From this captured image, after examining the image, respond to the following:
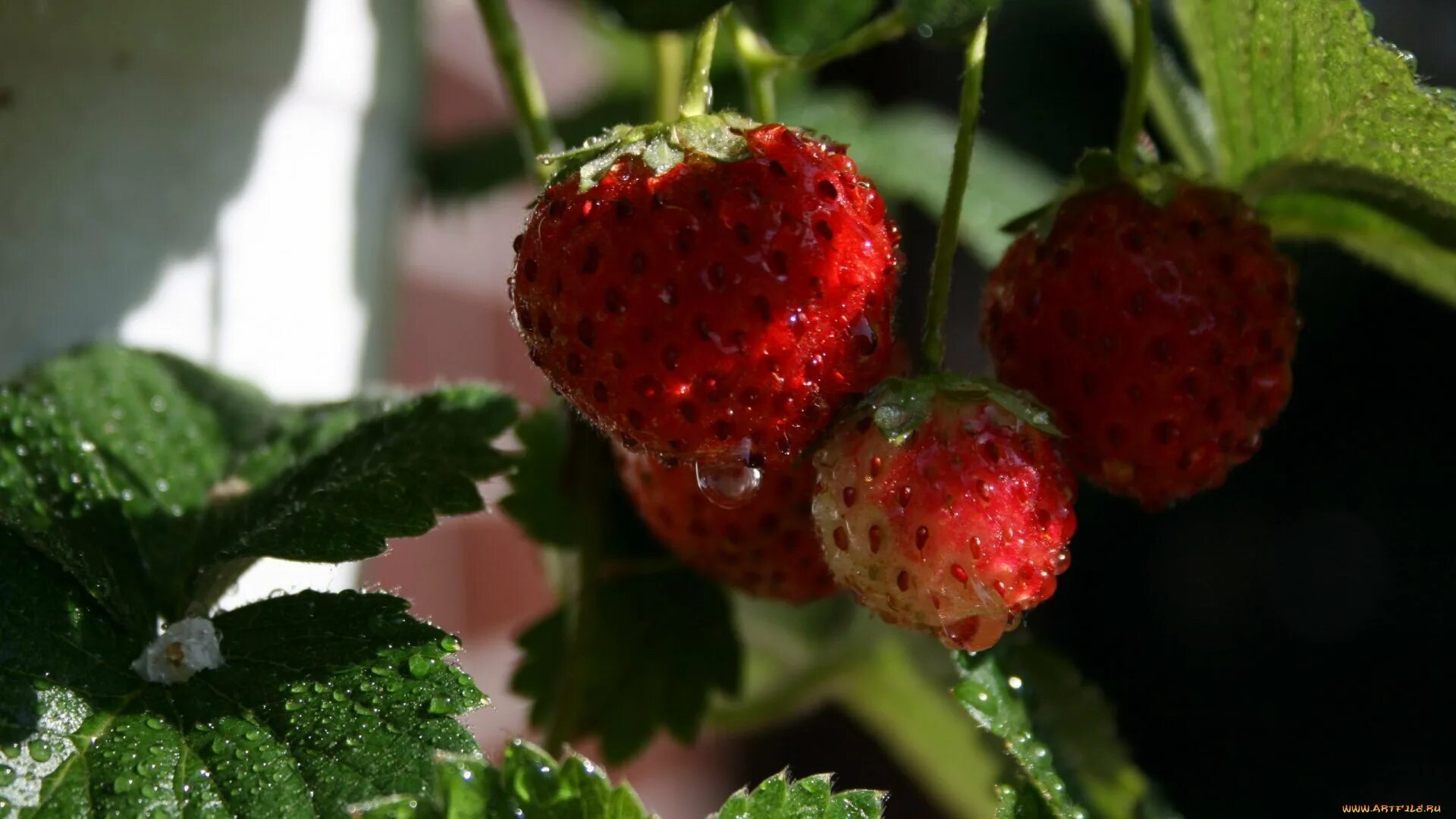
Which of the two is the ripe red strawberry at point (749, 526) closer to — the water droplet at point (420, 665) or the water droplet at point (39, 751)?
the water droplet at point (420, 665)

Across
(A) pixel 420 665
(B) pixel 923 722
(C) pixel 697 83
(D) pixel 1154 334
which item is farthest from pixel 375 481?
(B) pixel 923 722

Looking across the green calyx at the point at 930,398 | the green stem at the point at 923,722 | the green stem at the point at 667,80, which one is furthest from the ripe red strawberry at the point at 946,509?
the green stem at the point at 923,722

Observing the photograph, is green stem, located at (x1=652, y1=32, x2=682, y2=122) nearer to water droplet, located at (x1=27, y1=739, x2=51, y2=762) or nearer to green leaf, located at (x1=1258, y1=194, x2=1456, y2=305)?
green leaf, located at (x1=1258, y1=194, x2=1456, y2=305)

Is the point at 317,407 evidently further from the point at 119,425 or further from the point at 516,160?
the point at 516,160

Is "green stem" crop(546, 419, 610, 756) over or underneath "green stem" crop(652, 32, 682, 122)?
underneath

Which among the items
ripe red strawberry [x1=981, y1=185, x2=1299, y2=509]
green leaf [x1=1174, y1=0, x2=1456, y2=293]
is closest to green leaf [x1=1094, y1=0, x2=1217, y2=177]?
green leaf [x1=1174, y1=0, x2=1456, y2=293]
